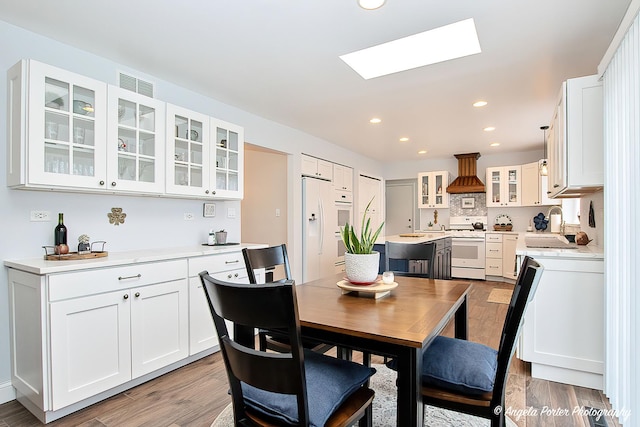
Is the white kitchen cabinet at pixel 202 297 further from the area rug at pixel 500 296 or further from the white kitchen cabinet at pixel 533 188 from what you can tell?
the white kitchen cabinet at pixel 533 188

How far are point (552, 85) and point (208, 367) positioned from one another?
4.09 m

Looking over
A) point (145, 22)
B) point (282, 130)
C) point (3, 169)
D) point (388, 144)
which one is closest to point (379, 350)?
point (145, 22)

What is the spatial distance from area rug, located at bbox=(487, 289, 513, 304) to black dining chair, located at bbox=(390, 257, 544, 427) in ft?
12.3

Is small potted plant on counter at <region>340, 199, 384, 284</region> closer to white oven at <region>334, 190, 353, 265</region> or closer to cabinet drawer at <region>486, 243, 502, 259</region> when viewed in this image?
white oven at <region>334, 190, 353, 265</region>

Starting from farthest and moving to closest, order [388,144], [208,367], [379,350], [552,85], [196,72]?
[388,144] < [552,85] < [196,72] < [208,367] < [379,350]

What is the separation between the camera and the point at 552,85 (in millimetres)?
3307

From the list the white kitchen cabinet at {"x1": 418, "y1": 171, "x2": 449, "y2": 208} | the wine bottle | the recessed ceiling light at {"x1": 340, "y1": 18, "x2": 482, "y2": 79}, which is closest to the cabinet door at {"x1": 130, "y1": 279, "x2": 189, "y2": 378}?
the wine bottle

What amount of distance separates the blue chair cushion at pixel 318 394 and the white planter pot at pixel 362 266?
43 centimetres

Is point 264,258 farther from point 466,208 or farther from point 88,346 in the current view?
point 466,208

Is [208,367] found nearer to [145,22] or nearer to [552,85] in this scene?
[145,22]

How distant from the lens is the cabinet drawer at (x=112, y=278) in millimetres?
1938

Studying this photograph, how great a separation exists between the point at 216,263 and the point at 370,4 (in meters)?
2.25

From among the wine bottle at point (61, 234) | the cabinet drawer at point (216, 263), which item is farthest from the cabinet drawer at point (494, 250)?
the wine bottle at point (61, 234)

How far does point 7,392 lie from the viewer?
217 centimetres
